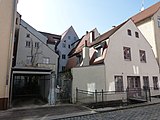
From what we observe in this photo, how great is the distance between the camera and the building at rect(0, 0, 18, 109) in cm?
1036

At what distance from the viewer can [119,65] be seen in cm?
1489

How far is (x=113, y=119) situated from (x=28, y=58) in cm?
1636

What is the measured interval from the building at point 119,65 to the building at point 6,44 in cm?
582

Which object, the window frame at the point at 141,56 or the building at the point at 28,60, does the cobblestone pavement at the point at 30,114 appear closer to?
the building at the point at 28,60

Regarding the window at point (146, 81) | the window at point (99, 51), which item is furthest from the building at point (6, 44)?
the window at point (146, 81)

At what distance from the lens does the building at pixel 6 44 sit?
10359 mm

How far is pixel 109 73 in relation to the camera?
550 inches

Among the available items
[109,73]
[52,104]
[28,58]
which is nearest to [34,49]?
[28,58]

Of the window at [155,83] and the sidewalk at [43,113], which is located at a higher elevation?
the window at [155,83]

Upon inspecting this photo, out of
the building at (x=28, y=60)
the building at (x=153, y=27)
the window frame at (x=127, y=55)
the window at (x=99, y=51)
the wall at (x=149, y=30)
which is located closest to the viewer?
the window at (x=99, y=51)

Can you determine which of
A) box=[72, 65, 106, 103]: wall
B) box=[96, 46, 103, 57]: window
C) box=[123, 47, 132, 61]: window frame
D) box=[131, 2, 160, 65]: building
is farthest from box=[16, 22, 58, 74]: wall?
box=[131, 2, 160, 65]: building

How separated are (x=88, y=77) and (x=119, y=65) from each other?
359 centimetres

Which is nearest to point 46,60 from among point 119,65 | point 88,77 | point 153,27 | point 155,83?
point 88,77

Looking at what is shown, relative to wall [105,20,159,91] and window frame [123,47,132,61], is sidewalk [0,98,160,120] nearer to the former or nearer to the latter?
wall [105,20,159,91]
